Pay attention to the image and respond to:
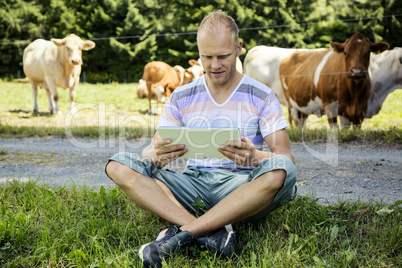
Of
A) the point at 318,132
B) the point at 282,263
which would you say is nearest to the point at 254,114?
the point at 282,263

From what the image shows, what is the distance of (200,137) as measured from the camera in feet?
7.00

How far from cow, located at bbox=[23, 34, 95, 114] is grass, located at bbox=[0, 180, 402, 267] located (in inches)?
282

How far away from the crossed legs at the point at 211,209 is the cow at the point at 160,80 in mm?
9048

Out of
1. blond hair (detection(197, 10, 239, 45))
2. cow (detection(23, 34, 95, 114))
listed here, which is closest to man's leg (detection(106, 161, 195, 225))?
blond hair (detection(197, 10, 239, 45))

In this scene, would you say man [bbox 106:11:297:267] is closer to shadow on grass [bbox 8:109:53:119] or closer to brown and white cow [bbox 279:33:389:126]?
brown and white cow [bbox 279:33:389:126]

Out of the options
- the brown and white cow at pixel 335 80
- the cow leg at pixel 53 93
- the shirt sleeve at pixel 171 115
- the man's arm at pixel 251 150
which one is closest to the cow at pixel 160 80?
the cow leg at pixel 53 93

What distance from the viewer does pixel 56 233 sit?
7.90ft

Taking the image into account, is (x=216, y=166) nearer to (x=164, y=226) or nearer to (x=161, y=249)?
(x=164, y=226)

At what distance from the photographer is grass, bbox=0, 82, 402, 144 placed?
223 inches

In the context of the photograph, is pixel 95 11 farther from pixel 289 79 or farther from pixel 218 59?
pixel 218 59

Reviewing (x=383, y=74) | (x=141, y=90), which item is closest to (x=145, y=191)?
(x=383, y=74)

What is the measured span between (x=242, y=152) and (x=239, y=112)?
0.37m

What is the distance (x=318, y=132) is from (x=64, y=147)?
3.55 m

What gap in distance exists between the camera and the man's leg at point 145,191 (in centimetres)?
229
